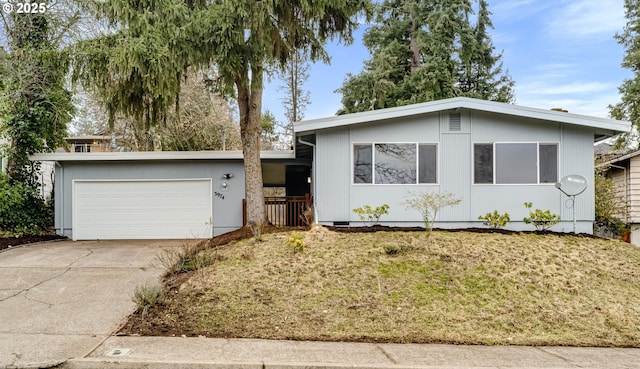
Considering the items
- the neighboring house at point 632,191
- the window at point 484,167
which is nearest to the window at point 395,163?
the window at point 484,167

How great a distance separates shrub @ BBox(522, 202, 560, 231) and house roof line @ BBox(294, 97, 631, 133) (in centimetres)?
218

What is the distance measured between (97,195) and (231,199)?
148 inches

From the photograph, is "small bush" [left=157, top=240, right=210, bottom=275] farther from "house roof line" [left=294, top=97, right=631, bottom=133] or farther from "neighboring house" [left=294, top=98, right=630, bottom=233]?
"house roof line" [left=294, top=97, right=631, bottom=133]

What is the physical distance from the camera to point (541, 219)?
9.70 metres

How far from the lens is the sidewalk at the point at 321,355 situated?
3.86 metres

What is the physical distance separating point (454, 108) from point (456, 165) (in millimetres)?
1391

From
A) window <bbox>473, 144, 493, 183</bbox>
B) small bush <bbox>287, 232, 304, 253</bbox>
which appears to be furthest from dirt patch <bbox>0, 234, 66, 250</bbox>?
window <bbox>473, 144, 493, 183</bbox>

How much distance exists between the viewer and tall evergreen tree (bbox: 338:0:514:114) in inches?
807

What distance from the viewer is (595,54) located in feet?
55.9

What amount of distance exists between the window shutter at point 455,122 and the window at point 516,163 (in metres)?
Answer: 0.89

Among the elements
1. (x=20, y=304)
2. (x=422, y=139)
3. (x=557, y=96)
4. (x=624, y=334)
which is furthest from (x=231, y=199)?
(x=557, y=96)

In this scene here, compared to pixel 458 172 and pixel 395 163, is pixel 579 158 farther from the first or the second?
pixel 395 163

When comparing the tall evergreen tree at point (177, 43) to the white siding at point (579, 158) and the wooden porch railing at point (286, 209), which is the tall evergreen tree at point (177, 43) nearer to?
the wooden porch railing at point (286, 209)

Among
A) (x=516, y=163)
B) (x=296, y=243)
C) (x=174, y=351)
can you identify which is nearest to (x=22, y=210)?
(x=296, y=243)
